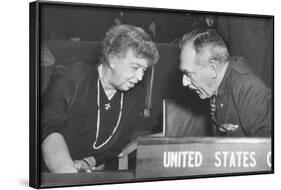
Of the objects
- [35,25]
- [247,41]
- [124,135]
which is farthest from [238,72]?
[35,25]

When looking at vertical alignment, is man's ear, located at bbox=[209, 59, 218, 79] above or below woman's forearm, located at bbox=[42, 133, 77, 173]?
above

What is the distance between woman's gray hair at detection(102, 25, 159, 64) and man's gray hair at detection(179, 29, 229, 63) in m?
0.29

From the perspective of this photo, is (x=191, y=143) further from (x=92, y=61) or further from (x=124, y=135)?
(x=92, y=61)

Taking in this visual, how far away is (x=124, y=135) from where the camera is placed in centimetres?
630

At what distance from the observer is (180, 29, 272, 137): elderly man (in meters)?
6.57

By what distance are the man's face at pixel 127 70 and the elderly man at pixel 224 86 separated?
0.40m

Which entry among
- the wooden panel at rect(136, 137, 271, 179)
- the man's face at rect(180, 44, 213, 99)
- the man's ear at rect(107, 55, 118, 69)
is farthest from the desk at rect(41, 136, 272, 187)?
the man's ear at rect(107, 55, 118, 69)

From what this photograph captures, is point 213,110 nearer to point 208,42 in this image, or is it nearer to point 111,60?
point 208,42

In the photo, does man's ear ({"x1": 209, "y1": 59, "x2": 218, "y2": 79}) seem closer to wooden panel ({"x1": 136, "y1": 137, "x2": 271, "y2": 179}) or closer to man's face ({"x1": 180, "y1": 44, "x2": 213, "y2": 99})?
man's face ({"x1": 180, "y1": 44, "x2": 213, "y2": 99})

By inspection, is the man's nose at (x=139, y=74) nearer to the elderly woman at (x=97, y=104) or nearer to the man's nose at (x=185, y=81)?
the elderly woman at (x=97, y=104)

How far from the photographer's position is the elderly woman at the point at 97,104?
6.03 metres

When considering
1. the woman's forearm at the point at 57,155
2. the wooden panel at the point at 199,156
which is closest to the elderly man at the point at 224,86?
the wooden panel at the point at 199,156

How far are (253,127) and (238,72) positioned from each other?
0.51 metres

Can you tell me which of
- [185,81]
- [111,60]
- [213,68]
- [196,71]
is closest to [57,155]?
[111,60]
